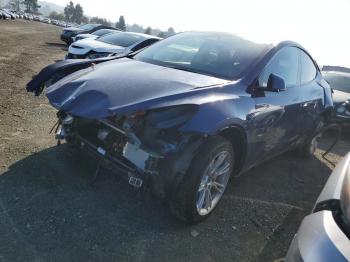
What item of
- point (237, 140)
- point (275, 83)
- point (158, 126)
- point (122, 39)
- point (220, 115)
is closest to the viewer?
point (158, 126)

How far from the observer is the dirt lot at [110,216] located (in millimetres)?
3082

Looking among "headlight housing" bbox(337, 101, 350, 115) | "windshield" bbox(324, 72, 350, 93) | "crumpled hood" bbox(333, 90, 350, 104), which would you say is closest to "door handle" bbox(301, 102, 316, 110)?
"headlight housing" bbox(337, 101, 350, 115)

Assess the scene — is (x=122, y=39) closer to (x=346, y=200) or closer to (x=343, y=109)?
(x=343, y=109)

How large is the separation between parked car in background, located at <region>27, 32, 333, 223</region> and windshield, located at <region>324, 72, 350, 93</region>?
553 cm

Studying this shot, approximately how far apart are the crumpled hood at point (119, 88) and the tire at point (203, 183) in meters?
0.55

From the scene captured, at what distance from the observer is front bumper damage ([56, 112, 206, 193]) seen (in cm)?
316

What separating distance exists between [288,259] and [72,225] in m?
1.87

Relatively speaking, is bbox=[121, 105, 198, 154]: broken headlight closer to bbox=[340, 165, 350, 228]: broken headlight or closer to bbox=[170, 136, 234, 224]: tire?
bbox=[170, 136, 234, 224]: tire

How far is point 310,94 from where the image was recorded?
5203mm

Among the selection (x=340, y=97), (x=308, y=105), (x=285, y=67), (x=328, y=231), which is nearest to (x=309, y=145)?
(x=308, y=105)

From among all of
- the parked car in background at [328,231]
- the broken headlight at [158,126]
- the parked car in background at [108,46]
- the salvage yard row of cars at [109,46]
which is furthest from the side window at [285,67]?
the parked car in background at [108,46]

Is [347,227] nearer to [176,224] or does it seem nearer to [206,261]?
[206,261]

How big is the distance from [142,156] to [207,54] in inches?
67.0

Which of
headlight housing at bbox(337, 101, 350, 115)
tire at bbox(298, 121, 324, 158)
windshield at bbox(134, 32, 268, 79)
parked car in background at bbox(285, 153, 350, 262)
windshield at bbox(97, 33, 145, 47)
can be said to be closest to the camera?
parked car in background at bbox(285, 153, 350, 262)
